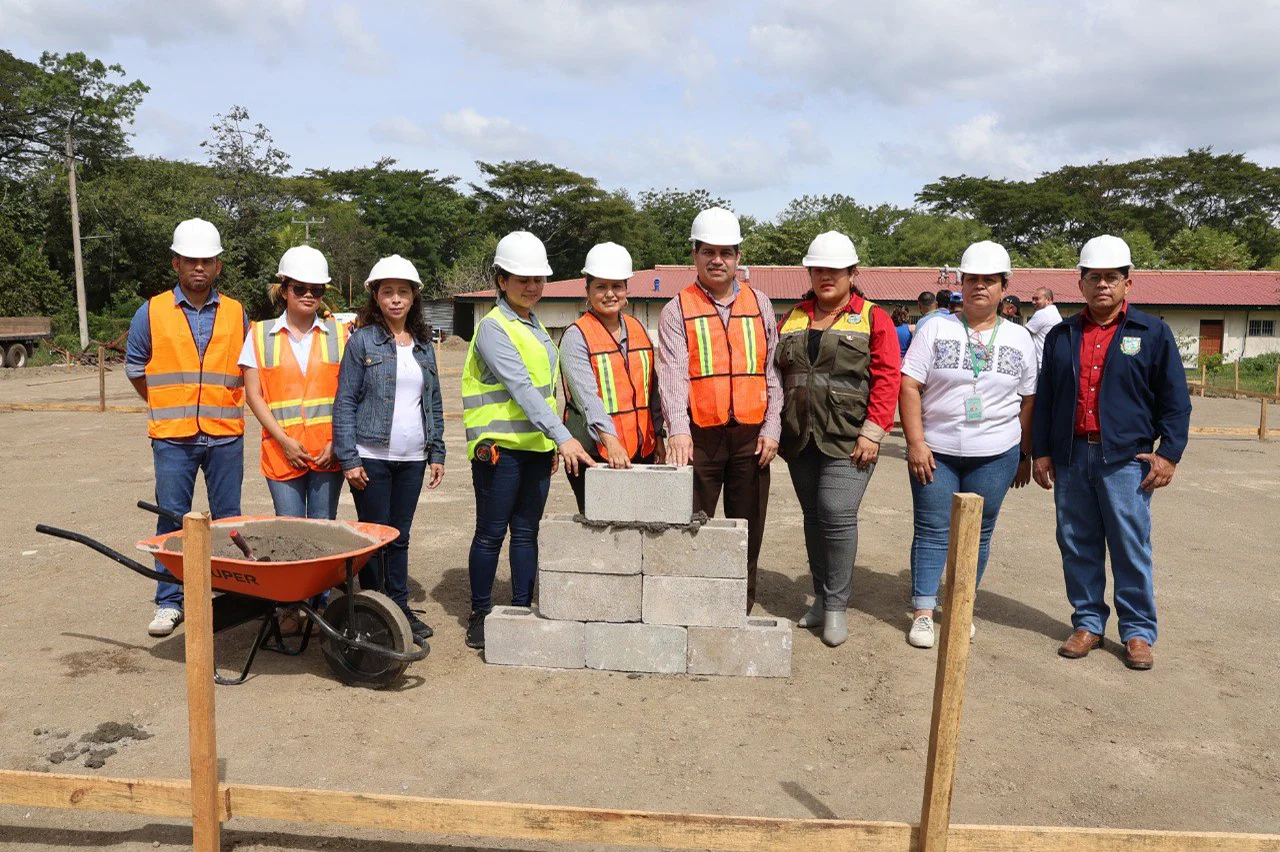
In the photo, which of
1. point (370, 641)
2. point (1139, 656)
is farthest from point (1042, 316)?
point (370, 641)

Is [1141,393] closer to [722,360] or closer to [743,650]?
[722,360]

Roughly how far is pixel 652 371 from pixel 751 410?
1.78ft

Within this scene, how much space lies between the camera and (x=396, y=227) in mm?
51969

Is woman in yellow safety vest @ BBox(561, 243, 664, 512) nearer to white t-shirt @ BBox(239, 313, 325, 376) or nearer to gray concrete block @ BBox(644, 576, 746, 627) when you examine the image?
gray concrete block @ BBox(644, 576, 746, 627)

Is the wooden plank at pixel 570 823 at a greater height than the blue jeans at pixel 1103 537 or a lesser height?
lesser

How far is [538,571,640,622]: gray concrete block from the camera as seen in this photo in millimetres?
4277

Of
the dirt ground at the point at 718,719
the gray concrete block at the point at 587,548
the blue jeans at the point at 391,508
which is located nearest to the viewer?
the dirt ground at the point at 718,719

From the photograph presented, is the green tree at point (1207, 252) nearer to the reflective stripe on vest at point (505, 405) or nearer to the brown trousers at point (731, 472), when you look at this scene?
the brown trousers at point (731, 472)

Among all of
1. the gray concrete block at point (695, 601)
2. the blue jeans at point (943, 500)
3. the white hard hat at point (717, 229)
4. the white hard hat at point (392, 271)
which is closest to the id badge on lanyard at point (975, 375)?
the blue jeans at point (943, 500)

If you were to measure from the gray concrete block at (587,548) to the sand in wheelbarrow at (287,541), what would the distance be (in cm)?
79

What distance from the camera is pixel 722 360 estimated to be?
4.57m

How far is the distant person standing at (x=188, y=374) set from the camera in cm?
469

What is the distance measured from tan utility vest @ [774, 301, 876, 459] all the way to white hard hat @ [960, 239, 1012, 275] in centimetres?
49

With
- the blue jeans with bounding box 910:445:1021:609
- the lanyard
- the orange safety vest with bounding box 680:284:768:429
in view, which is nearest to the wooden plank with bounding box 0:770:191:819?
the orange safety vest with bounding box 680:284:768:429
